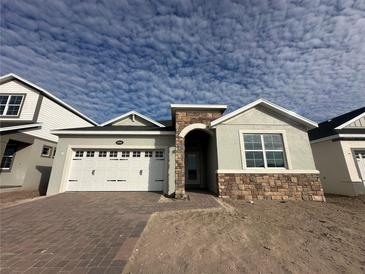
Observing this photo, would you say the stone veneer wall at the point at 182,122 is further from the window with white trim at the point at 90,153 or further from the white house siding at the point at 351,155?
the white house siding at the point at 351,155

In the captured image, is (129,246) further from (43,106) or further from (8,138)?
(43,106)

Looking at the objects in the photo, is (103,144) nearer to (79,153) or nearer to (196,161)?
(79,153)

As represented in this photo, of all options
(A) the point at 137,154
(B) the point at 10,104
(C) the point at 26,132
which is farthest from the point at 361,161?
(B) the point at 10,104

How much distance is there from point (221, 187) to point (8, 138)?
42.0ft

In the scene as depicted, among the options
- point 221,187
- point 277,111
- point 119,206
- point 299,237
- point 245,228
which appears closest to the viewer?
point 299,237

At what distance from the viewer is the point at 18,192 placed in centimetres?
1030

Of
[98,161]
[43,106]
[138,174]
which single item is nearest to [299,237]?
[138,174]

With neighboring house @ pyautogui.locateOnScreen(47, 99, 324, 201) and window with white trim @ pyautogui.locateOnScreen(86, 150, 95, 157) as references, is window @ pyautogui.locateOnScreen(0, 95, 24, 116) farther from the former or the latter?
window with white trim @ pyautogui.locateOnScreen(86, 150, 95, 157)

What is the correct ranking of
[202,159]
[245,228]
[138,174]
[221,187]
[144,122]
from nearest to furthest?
[245,228] < [221,187] < [138,174] < [202,159] < [144,122]

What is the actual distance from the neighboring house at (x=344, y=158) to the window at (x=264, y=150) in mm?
4838

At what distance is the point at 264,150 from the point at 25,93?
1726cm

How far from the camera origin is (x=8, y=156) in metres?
10.8

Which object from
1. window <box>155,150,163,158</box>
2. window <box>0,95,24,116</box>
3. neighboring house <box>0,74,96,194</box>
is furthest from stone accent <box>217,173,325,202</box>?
window <box>0,95,24,116</box>

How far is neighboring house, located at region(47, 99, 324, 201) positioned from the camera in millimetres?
8211
